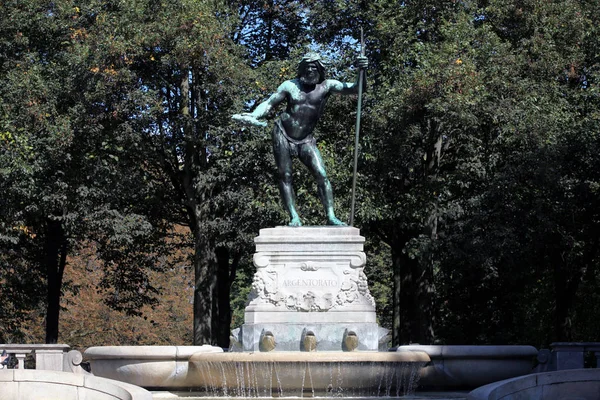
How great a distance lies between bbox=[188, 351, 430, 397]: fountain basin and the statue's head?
465 centimetres

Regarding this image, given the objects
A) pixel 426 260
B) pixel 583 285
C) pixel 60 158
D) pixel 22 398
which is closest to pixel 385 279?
pixel 583 285

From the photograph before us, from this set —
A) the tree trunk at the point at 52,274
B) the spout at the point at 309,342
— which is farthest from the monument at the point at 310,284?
the tree trunk at the point at 52,274

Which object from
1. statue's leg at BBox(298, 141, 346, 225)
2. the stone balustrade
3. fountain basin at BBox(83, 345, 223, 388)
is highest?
statue's leg at BBox(298, 141, 346, 225)

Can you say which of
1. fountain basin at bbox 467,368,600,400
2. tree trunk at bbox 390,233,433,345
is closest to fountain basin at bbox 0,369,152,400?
fountain basin at bbox 467,368,600,400

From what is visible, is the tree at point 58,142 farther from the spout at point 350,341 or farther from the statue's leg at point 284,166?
the spout at point 350,341

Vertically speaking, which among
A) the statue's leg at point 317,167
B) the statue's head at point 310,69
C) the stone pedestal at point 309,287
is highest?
Result: the statue's head at point 310,69

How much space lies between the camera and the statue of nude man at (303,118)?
1530 centimetres

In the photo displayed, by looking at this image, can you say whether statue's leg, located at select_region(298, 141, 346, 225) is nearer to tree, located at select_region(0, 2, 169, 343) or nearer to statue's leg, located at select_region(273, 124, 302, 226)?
statue's leg, located at select_region(273, 124, 302, 226)

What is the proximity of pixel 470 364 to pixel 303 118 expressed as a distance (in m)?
4.54

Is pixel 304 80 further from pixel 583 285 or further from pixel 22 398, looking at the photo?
pixel 583 285

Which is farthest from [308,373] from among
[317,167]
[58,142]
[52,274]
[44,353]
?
[52,274]

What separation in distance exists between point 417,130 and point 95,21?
884 centimetres

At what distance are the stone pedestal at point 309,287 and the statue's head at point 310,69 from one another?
217 centimetres

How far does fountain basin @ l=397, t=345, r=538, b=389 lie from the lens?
41.8ft
